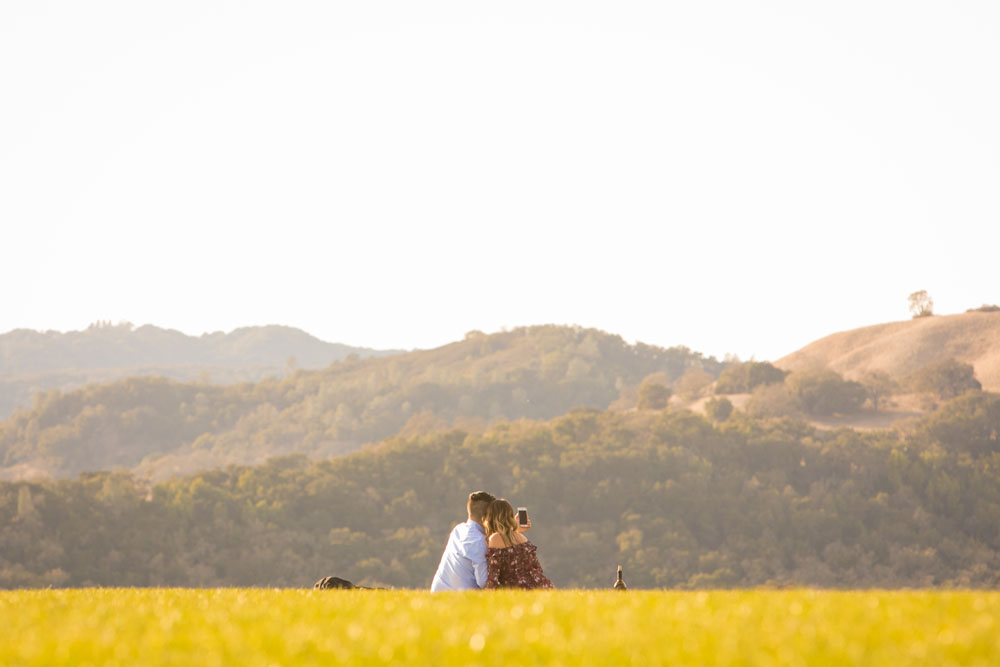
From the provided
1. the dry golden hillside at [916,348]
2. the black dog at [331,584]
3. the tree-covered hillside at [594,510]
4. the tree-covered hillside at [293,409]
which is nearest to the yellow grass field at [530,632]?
the black dog at [331,584]

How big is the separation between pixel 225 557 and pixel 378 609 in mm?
75353

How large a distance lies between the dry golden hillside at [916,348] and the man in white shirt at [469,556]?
121 metres

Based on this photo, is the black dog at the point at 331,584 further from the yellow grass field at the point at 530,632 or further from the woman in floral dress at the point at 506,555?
the yellow grass field at the point at 530,632

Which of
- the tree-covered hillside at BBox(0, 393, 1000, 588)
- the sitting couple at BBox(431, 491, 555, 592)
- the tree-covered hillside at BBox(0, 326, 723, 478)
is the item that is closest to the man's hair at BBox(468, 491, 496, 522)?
the sitting couple at BBox(431, 491, 555, 592)

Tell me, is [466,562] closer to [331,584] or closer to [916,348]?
[331,584]

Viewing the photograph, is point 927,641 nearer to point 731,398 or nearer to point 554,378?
point 731,398

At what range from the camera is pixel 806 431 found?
103 meters

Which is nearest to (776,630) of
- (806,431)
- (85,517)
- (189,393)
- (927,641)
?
(927,641)

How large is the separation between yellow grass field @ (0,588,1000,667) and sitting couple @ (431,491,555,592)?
3410mm

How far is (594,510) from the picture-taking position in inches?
3671

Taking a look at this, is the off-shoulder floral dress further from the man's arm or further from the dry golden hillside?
the dry golden hillside

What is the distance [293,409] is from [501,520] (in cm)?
16307

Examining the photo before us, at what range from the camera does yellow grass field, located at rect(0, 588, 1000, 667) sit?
6.42 metres

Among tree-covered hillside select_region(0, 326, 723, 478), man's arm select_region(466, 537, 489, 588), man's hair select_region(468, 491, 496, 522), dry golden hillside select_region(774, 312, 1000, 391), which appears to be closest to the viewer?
man's arm select_region(466, 537, 489, 588)
